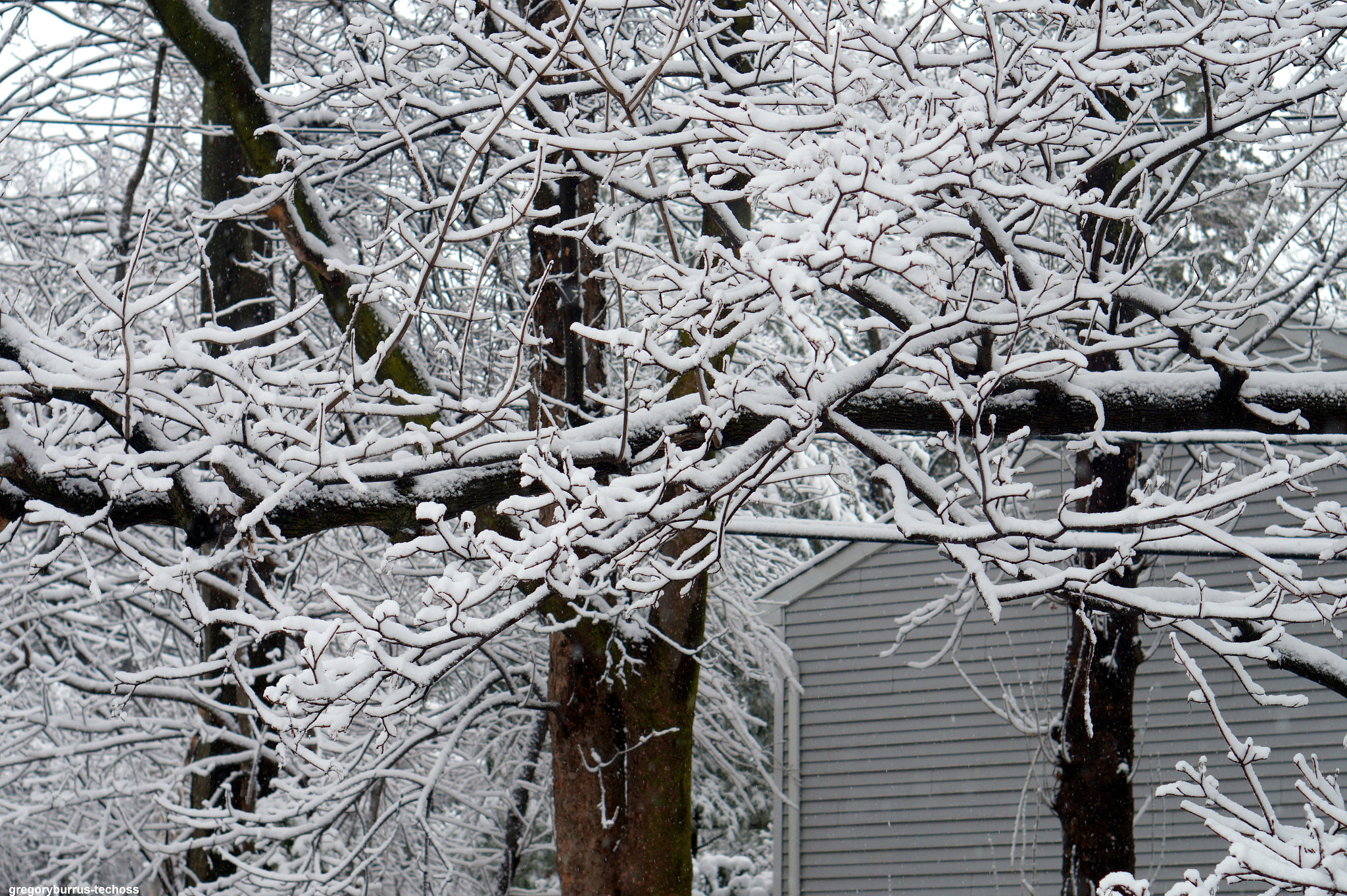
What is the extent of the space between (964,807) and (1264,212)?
6312 mm

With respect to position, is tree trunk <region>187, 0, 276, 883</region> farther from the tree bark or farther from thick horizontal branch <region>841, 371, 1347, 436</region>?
thick horizontal branch <region>841, 371, 1347, 436</region>

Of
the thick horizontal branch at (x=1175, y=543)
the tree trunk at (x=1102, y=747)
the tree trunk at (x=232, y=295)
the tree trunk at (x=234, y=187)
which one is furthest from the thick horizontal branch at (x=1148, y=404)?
the tree trunk at (x=234, y=187)

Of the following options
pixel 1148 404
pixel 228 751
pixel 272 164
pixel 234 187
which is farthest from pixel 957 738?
pixel 272 164

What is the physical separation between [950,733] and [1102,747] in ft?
10.6

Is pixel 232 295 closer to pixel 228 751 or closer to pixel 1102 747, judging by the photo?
pixel 228 751

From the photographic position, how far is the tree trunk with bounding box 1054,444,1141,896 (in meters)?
5.94

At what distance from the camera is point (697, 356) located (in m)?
2.76

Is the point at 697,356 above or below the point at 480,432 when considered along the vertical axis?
below

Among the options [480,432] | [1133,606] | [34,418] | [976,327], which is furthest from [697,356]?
[480,432]

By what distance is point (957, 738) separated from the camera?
30.1ft

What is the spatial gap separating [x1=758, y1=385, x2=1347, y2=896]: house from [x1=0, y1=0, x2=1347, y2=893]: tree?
3.19m

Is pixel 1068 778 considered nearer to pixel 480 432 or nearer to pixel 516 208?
pixel 480 432

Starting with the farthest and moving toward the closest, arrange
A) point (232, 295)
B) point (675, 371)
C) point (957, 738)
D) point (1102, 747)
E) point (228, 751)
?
point (957, 738) → point (228, 751) → point (232, 295) → point (1102, 747) → point (675, 371)

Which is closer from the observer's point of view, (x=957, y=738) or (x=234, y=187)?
(x=234, y=187)
